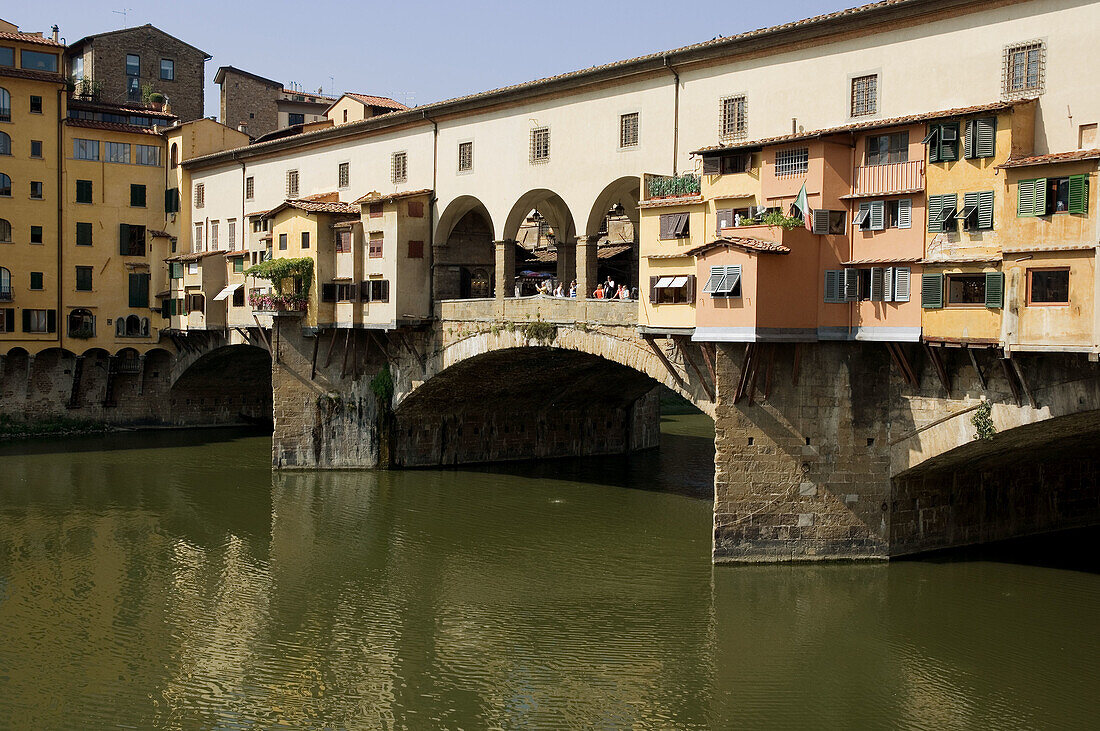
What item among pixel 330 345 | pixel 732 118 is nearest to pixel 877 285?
pixel 732 118

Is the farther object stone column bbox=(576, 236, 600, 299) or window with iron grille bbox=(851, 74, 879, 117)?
stone column bbox=(576, 236, 600, 299)

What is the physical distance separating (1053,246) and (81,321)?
43.5 meters

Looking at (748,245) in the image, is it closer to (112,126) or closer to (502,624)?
(502,624)

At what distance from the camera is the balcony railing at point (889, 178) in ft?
79.8

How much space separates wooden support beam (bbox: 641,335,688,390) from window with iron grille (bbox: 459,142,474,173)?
10207mm

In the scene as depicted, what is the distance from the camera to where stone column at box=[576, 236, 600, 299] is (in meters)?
32.9

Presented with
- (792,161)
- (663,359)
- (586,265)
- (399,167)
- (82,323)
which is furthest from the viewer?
(82,323)

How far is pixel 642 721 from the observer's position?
18875mm

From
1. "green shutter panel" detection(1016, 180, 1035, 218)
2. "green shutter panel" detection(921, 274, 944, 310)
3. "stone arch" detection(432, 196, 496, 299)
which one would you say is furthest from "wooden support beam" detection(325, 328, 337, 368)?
"green shutter panel" detection(1016, 180, 1035, 218)

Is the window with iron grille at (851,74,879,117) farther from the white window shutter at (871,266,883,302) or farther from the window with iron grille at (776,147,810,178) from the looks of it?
the white window shutter at (871,266,883,302)

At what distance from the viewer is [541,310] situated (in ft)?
110

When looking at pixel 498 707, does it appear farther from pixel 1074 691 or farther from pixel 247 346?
pixel 247 346

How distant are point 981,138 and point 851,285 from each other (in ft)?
13.5

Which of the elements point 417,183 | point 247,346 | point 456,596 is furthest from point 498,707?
point 247,346
